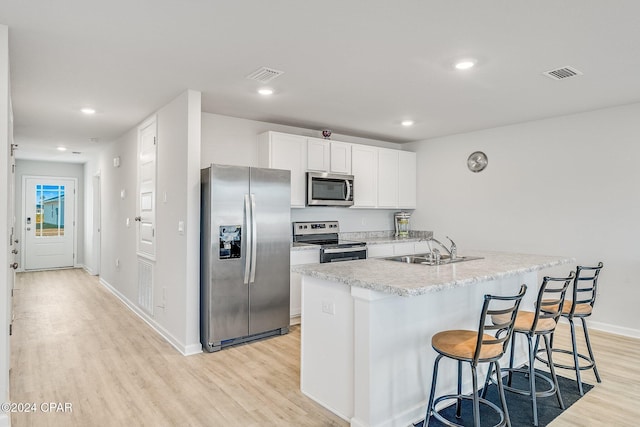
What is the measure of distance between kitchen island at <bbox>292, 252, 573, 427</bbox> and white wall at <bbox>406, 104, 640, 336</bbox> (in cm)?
134

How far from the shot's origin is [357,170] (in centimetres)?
548

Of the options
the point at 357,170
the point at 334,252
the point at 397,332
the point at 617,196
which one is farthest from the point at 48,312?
the point at 617,196

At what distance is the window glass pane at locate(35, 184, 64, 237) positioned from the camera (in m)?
8.49

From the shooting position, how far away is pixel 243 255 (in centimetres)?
377

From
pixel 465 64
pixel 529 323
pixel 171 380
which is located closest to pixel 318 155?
pixel 465 64

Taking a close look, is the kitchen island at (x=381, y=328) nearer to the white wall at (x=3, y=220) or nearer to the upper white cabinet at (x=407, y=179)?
the white wall at (x=3, y=220)

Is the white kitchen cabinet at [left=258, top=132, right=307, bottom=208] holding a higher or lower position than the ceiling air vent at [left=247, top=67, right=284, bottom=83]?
lower

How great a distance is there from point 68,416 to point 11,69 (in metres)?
2.63

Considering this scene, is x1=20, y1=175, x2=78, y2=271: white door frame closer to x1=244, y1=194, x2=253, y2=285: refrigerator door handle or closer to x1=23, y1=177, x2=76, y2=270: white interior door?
x1=23, y1=177, x2=76, y2=270: white interior door

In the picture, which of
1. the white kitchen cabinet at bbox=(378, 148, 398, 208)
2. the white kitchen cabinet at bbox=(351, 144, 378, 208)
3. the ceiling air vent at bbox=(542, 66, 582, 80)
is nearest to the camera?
the ceiling air vent at bbox=(542, 66, 582, 80)

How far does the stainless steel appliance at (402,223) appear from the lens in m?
6.21

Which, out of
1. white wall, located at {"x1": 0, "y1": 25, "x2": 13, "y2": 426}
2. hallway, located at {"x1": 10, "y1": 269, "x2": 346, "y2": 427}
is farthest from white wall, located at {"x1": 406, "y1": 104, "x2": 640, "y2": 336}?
white wall, located at {"x1": 0, "y1": 25, "x2": 13, "y2": 426}

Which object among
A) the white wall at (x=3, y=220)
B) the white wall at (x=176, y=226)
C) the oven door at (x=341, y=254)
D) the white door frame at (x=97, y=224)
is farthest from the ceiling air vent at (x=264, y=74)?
the white door frame at (x=97, y=224)

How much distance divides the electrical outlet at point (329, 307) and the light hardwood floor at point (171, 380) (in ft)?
Result: 2.14
